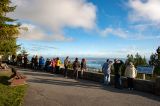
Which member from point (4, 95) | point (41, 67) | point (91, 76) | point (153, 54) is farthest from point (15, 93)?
point (153, 54)

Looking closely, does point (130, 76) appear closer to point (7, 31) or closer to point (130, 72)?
point (130, 72)

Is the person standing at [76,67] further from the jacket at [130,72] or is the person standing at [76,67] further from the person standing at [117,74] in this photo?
the jacket at [130,72]

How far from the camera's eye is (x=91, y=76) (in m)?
23.2

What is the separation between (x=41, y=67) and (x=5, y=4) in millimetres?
9439

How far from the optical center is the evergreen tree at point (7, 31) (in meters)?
26.3

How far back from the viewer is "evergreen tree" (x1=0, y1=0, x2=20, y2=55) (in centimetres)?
2633

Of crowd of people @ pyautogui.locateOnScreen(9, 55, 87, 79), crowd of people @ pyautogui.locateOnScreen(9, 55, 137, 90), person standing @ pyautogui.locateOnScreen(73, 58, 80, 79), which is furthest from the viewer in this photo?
crowd of people @ pyautogui.locateOnScreen(9, 55, 87, 79)

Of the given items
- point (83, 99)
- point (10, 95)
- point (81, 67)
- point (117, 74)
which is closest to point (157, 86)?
point (117, 74)

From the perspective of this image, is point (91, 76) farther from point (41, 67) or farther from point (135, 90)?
point (41, 67)

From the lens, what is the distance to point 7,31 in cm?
2683

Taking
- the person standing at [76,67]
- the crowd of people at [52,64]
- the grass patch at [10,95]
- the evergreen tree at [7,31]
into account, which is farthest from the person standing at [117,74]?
the evergreen tree at [7,31]

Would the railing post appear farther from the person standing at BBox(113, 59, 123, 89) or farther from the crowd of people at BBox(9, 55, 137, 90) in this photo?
the person standing at BBox(113, 59, 123, 89)

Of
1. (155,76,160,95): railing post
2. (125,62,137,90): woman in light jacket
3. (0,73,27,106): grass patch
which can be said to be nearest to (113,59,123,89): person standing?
(125,62,137,90): woman in light jacket

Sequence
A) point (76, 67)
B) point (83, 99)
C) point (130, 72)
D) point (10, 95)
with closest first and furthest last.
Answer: point (83, 99) → point (10, 95) → point (130, 72) → point (76, 67)
